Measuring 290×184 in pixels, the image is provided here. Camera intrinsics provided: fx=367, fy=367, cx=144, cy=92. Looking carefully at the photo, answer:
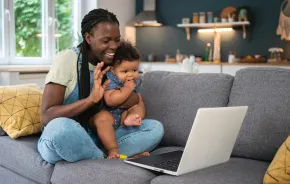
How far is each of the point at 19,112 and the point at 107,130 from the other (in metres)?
0.61

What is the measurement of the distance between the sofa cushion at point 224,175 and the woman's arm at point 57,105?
510 mm

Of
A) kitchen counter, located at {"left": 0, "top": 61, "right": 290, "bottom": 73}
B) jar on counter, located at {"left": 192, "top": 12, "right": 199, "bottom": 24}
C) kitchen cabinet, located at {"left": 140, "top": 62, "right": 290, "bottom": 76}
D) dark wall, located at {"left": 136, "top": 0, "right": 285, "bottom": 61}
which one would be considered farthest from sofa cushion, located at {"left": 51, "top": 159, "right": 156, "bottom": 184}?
jar on counter, located at {"left": 192, "top": 12, "right": 199, "bottom": 24}

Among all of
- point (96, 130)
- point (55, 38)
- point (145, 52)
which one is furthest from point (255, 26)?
point (96, 130)

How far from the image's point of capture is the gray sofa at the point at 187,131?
1.42 m

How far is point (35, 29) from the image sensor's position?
181 inches

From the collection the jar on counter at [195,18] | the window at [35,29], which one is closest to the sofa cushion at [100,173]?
the window at [35,29]

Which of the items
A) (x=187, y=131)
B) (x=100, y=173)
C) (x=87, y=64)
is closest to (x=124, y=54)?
(x=87, y=64)

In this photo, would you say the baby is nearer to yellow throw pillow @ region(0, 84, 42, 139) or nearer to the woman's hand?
the woman's hand

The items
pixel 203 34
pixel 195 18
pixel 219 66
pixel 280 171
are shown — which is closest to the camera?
pixel 280 171

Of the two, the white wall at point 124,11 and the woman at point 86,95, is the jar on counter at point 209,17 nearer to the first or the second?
the white wall at point 124,11

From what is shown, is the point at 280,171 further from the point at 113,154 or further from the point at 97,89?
the point at 97,89

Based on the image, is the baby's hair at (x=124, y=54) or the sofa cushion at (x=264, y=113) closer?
the sofa cushion at (x=264, y=113)

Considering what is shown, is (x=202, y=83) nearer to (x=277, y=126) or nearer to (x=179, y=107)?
(x=179, y=107)

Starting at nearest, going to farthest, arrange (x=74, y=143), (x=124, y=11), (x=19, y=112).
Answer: (x=74, y=143)
(x=19, y=112)
(x=124, y=11)
